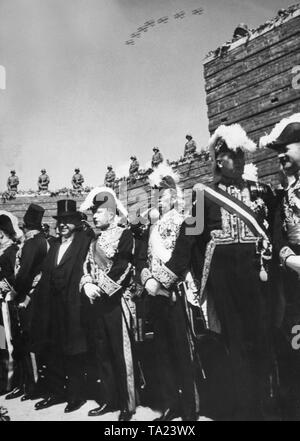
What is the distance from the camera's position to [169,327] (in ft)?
9.85

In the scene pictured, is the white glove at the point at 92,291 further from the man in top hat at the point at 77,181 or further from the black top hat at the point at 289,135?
the man in top hat at the point at 77,181

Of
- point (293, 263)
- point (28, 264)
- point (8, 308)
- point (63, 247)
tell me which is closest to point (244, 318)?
point (293, 263)

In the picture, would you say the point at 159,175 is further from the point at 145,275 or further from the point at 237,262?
the point at 237,262

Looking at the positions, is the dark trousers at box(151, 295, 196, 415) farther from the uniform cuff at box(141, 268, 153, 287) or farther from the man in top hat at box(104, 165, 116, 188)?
the man in top hat at box(104, 165, 116, 188)

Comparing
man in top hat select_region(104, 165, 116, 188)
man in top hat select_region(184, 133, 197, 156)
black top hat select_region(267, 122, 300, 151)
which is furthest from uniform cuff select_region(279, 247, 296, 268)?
man in top hat select_region(104, 165, 116, 188)

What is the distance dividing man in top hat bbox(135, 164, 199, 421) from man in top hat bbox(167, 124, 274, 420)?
129mm

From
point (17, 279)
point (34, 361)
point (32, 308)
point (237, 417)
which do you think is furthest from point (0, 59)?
point (237, 417)

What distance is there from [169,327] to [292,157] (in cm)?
153

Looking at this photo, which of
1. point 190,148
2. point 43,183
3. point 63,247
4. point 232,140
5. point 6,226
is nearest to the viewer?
point 232,140

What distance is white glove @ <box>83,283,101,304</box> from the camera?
10.7ft

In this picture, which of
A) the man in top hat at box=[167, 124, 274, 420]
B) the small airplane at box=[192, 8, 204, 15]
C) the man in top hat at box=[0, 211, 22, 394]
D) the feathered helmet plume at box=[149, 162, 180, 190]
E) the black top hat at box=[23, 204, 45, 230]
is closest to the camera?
the man in top hat at box=[167, 124, 274, 420]

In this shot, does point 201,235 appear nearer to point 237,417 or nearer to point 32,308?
point 237,417

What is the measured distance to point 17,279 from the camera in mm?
3959

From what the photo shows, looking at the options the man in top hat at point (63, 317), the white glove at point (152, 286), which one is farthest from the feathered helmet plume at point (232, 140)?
the man in top hat at point (63, 317)
